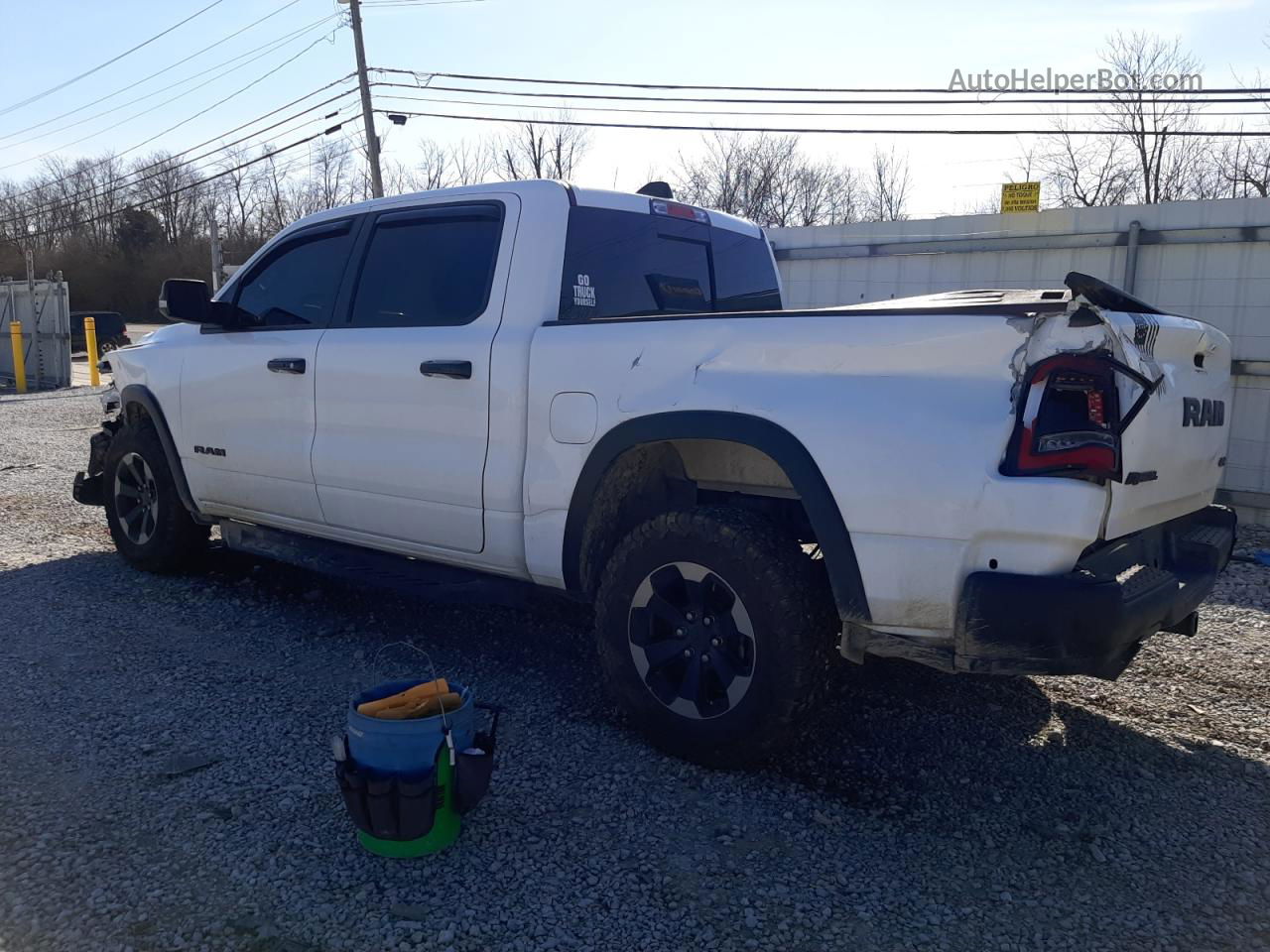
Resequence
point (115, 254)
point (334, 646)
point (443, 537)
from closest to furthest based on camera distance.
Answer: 1. point (443, 537)
2. point (334, 646)
3. point (115, 254)

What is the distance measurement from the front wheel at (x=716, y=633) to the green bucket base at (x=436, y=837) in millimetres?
879

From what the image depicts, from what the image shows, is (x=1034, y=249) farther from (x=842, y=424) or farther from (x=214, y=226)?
(x=214, y=226)

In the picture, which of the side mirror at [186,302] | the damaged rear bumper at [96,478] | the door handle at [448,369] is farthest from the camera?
the damaged rear bumper at [96,478]

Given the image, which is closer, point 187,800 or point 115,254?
point 187,800

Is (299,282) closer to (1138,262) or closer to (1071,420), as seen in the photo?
(1071,420)

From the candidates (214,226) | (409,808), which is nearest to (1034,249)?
(409,808)

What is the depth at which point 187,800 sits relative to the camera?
129 inches

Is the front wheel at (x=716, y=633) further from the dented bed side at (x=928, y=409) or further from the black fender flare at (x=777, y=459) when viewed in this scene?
the dented bed side at (x=928, y=409)

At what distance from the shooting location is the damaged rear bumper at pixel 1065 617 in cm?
277

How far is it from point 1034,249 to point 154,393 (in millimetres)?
7425

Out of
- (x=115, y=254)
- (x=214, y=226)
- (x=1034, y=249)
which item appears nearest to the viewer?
(x=1034, y=249)

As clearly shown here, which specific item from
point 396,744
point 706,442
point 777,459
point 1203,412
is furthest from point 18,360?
point 1203,412

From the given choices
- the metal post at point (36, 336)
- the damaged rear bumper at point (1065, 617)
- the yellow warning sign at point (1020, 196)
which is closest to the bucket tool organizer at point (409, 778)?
the damaged rear bumper at point (1065, 617)

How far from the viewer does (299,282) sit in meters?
5.06
